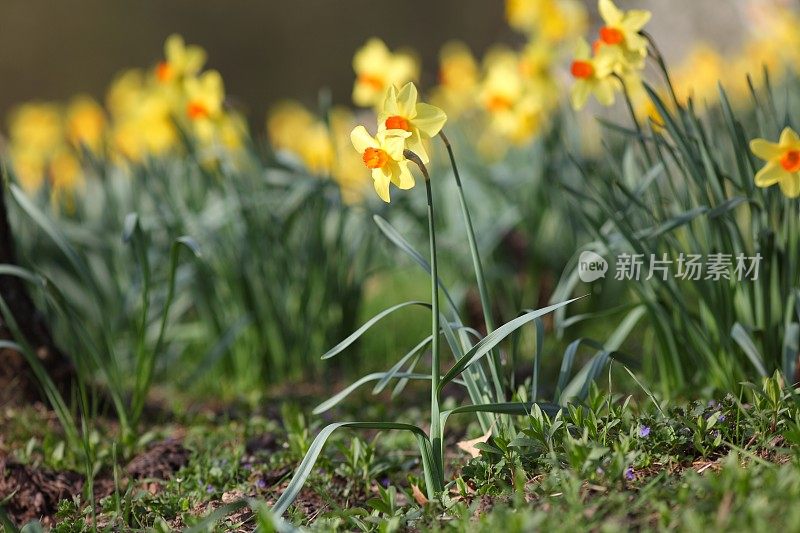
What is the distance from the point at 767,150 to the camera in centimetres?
171

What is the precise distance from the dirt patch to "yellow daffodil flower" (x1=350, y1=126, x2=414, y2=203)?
0.81m

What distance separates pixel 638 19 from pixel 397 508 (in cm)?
120

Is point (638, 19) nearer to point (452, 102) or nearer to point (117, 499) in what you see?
point (117, 499)

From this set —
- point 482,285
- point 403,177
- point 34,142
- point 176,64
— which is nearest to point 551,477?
point 482,285

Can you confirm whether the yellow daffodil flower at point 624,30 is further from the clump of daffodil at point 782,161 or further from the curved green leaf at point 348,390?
the curved green leaf at point 348,390

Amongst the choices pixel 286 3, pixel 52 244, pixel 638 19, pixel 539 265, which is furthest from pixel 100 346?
pixel 286 3

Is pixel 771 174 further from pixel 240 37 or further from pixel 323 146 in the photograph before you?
pixel 240 37

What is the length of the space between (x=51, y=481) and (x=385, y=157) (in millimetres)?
1040

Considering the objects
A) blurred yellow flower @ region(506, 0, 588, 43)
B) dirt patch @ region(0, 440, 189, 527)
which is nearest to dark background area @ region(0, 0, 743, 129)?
blurred yellow flower @ region(506, 0, 588, 43)

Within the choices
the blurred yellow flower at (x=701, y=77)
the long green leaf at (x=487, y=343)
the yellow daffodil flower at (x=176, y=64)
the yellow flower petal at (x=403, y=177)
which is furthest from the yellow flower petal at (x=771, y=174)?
the blurred yellow flower at (x=701, y=77)

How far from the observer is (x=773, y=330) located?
1.96 meters

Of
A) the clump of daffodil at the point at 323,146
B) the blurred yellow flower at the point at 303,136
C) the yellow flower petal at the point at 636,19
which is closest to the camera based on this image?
the yellow flower petal at the point at 636,19

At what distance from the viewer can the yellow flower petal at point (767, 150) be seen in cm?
170

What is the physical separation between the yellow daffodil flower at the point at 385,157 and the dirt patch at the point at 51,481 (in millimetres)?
813
